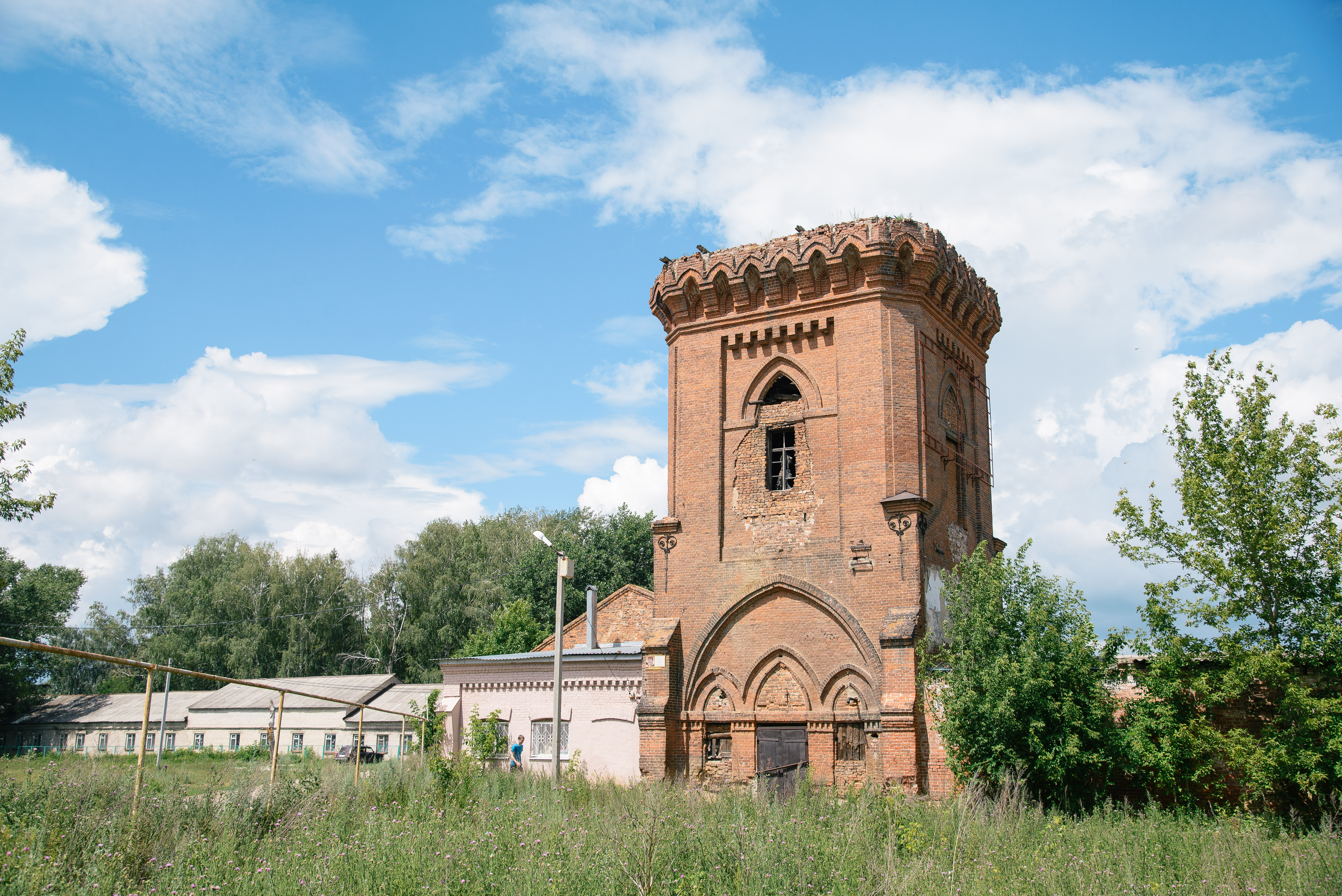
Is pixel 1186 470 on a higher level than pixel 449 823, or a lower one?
higher

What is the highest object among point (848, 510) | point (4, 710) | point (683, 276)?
point (683, 276)

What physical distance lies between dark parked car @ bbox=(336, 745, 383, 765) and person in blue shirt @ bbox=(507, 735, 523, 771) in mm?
6883

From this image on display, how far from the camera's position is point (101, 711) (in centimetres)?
4375

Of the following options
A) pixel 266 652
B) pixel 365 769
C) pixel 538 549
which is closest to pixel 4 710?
pixel 266 652

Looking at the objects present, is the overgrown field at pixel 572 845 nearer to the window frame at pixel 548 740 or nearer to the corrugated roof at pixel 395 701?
the window frame at pixel 548 740

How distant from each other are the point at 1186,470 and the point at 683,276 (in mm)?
9994

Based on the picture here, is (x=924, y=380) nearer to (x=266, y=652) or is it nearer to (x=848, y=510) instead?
(x=848, y=510)

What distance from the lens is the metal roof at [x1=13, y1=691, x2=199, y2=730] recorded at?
42.2 meters

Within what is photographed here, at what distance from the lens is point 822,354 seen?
1873 cm

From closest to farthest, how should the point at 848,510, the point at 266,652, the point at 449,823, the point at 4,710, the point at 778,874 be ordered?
1. the point at 778,874
2. the point at 449,823
3. the point at 848,510
4. the point at 4,710
5. the point at 266,652

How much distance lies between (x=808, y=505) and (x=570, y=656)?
678cm

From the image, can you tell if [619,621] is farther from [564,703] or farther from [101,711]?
[101,711]

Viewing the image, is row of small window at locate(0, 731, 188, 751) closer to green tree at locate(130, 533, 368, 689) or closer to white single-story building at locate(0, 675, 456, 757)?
white single-story building at locate(0, 675, 456, 757)

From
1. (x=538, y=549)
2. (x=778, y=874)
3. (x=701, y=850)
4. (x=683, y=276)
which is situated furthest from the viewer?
(x=538, y=549)
